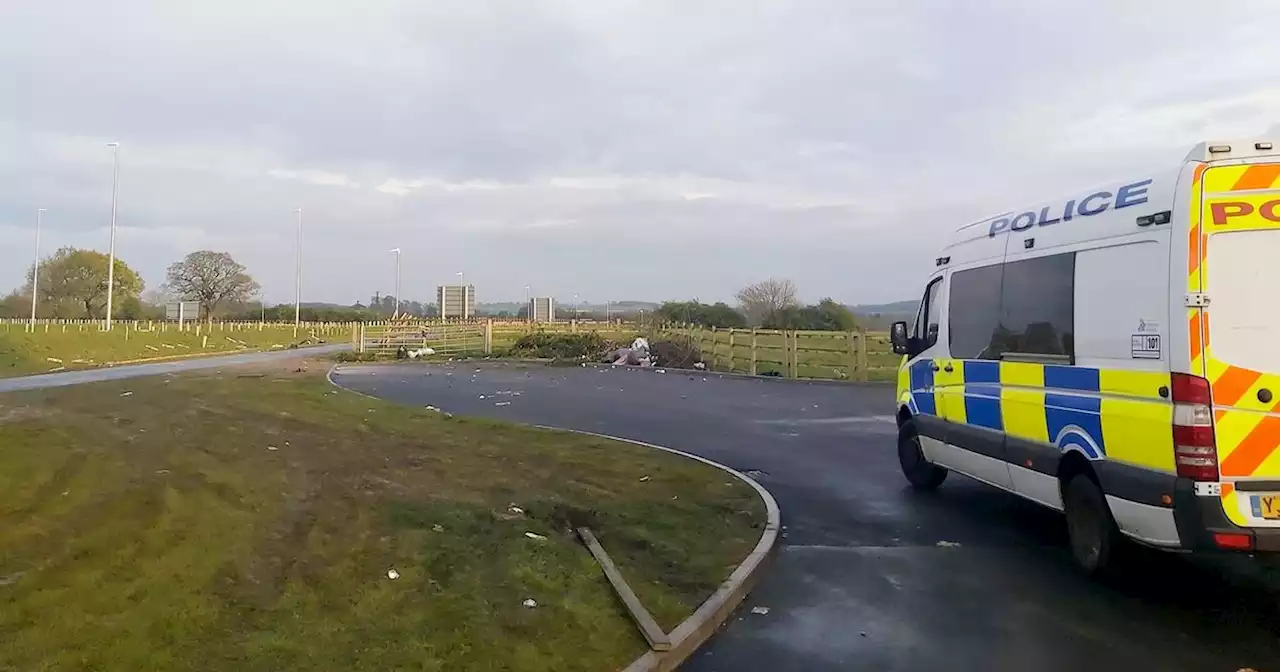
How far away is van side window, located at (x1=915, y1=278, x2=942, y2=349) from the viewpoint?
9.02 meters

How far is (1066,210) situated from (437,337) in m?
40.3

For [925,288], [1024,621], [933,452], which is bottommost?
[1024,621]

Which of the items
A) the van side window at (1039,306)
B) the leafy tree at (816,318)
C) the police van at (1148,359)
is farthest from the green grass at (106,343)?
the police van at (1148,359)

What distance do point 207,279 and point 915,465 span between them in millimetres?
69101

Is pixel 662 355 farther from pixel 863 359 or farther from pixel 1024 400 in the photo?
pixel 1024 400

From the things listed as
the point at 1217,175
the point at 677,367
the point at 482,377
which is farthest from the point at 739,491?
the point at 677,367

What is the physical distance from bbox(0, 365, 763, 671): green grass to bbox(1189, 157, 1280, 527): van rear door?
3.23 m

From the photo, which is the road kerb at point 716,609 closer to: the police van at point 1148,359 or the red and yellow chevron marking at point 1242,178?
the police van at point 1148,359

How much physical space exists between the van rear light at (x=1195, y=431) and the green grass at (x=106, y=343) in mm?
31251

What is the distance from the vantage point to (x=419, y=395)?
21.2 m

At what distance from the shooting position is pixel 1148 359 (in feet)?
18.4

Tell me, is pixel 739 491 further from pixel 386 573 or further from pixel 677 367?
pixel 677 367

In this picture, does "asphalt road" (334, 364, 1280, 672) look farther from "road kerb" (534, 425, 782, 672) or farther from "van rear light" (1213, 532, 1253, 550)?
"van rear light" (1213, 532, 1253, 550)

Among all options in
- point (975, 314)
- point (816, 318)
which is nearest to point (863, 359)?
point (975, 314)
